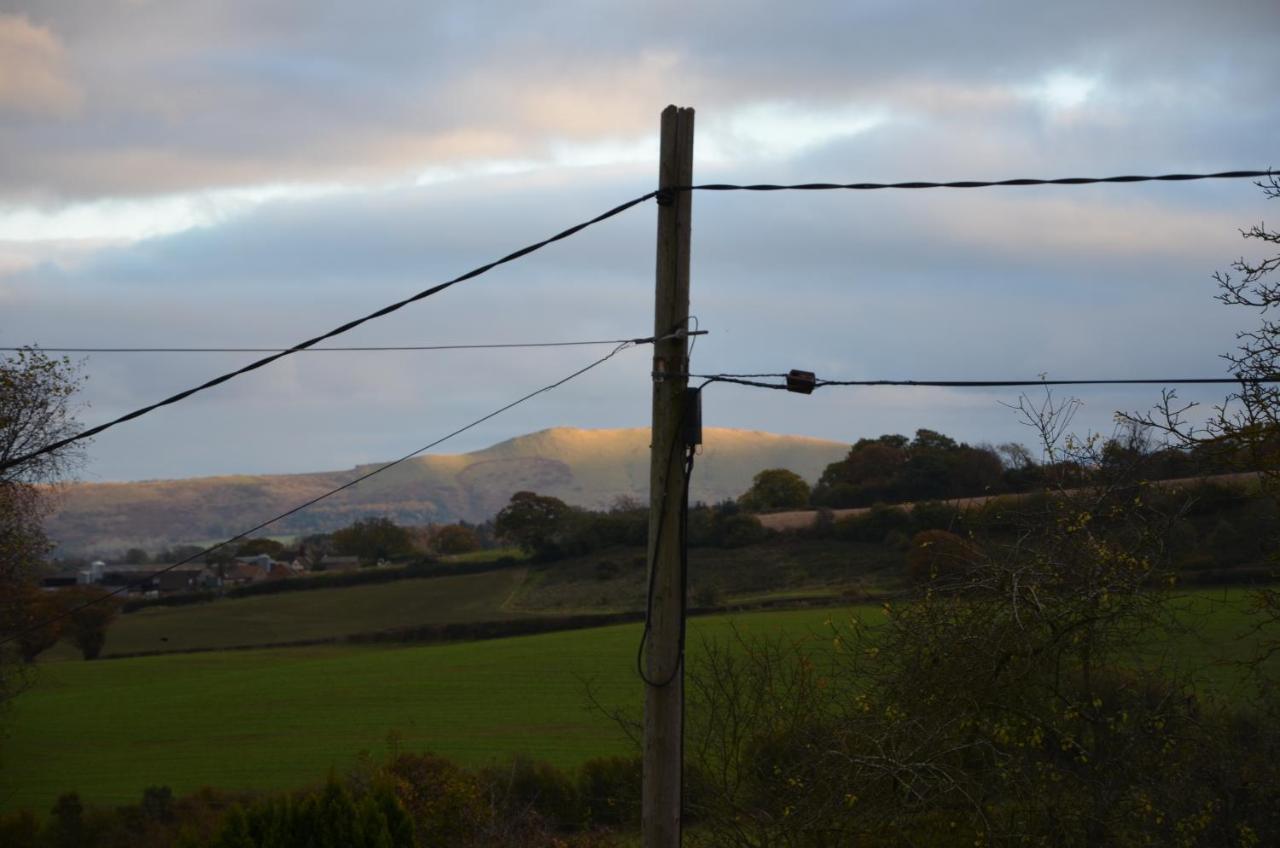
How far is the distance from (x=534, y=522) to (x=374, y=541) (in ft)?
69.0

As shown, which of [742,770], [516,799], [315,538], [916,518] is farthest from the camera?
[315,538]

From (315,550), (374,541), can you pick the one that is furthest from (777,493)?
(315,550)

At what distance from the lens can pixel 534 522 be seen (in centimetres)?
7256

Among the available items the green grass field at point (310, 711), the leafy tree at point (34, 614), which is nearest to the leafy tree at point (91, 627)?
the green grass field at point (310, 711)

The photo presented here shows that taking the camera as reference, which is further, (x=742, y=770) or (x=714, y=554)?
(x=714, y=554)

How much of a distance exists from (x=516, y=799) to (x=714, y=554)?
126 feet

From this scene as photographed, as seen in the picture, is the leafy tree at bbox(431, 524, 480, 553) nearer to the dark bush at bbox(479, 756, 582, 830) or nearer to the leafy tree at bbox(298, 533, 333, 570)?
the leafy tree at bbox(298, 533, 333, 570)

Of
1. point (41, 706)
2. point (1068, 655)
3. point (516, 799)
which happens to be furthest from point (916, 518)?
point (41, 706)

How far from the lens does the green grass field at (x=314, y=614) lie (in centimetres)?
6025

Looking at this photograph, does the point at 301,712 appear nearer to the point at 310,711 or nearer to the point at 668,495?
the point at 310,711

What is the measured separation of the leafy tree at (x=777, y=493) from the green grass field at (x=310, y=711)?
1956 cm

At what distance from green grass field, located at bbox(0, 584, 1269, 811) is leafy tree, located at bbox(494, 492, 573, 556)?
1686 cm

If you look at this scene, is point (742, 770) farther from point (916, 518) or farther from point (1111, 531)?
point (916, 518)

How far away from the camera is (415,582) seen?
240ft
